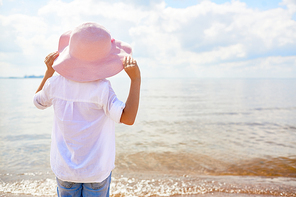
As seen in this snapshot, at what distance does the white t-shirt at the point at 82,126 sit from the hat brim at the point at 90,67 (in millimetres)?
48

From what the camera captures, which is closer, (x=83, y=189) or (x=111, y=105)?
(x=111, y=105)

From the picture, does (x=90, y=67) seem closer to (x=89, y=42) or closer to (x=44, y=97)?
(x=89, y=42)

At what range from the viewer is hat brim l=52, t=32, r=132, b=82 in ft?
5.06

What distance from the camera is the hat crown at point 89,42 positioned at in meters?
1.53

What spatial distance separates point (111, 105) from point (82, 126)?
0.26 metres

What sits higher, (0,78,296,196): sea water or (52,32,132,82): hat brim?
(52,32,132,82): hat brim

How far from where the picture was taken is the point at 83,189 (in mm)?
1738

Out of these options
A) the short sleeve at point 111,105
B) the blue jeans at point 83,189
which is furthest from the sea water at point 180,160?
the short sleeve at point 111,105

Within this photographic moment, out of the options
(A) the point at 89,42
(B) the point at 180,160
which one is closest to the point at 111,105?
(A) the point at 89,42

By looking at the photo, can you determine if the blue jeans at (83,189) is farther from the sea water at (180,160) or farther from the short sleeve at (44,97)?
the sea water at (180,160)

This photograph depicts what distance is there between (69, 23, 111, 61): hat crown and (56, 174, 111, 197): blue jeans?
92 centimetres

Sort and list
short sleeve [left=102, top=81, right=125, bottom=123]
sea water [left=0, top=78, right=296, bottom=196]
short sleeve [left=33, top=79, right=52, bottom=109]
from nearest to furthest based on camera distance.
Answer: short sleeve [left=102, top=81, right=125, bottom=123]
short sleeve [left=33, top=79, right=52, bottom=109]
sea water [left=0, top=78, right=296, bottom=196]

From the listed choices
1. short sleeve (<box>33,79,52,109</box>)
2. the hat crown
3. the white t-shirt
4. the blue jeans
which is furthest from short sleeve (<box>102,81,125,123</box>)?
the blue jeans

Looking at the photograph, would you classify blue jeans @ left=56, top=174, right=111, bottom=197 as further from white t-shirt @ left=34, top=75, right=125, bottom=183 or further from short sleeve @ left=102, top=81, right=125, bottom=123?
short sleeve @ left=102, top=81, right=125, bottom=123
